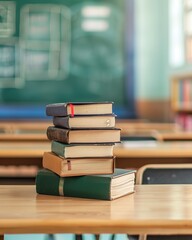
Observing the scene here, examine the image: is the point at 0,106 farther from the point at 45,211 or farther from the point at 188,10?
the point at 45,211

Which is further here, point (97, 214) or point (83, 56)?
point (83, 56)

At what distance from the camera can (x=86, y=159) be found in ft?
5.25

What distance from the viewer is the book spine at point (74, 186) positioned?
1558 millimetres

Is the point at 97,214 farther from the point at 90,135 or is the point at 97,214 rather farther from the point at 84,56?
the point at 84,56

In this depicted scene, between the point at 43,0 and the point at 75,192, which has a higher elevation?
the point at 43,0

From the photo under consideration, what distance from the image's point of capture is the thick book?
1.56m

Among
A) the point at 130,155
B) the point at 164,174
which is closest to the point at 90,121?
the point at 164,174

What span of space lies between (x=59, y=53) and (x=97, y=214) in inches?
252

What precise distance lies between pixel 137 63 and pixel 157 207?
631cm

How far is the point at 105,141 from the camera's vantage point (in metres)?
1.63

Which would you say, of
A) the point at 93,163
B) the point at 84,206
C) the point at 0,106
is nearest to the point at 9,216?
the point at 84,206

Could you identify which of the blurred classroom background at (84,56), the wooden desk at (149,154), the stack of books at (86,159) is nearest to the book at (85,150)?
the stack of books at (86,159)

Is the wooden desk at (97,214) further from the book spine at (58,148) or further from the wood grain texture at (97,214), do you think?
the book spine at (58,148)

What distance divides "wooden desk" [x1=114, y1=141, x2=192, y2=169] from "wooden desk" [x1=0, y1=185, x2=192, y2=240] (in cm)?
122
